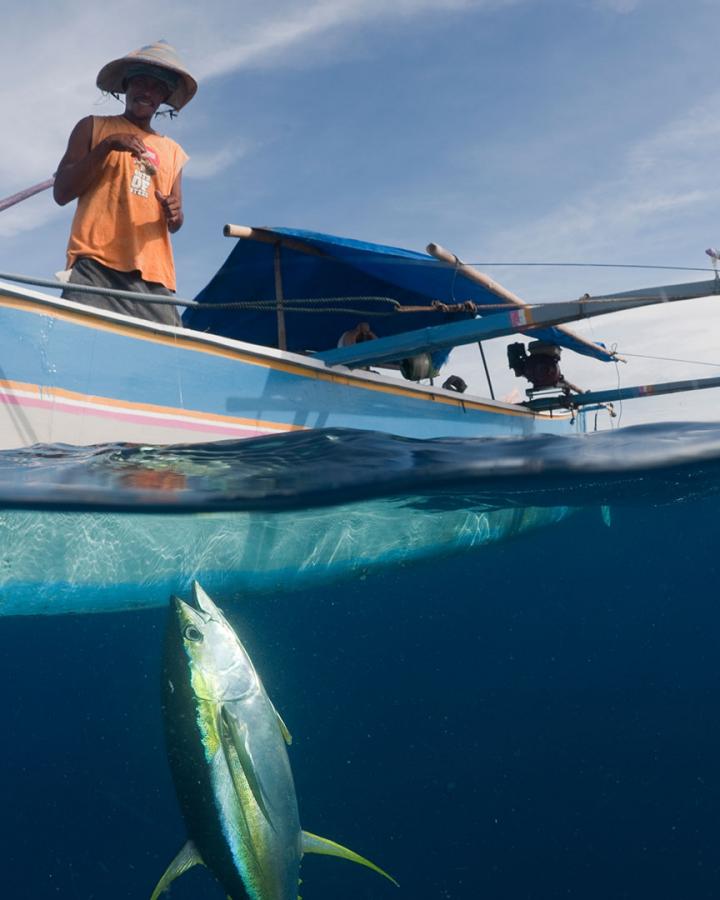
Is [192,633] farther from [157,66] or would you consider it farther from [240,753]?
[157,66]

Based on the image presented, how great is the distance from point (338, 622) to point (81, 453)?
10989mm

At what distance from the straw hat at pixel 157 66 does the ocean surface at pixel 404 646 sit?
11.9 ft

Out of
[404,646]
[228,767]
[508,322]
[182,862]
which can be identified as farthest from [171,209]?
[404,646]

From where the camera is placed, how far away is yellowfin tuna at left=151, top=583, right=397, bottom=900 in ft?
9.24

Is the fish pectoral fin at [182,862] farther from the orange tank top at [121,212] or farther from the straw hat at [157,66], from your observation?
the straw hat at [157,66]

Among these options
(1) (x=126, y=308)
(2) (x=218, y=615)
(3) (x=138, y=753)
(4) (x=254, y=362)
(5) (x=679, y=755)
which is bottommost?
(3) (x=138, y=753)

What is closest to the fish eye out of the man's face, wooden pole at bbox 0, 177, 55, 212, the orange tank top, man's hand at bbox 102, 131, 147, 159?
the orange tank top

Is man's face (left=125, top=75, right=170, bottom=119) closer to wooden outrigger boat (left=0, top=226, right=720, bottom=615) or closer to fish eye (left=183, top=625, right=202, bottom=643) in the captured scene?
wooden outrigger boat (left=0, top=226, right=720, bottom=615)

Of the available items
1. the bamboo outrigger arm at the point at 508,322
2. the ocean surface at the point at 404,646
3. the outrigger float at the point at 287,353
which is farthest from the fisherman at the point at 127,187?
the bamboo outrigger arm at the point at 508,322

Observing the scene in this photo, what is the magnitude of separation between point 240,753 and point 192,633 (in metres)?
0.58

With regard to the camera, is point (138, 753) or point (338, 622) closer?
point (338, 622)

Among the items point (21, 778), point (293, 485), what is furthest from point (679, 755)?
point (21, 778)

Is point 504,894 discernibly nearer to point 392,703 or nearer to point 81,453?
point 392,703

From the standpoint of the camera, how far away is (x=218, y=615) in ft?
10.6
